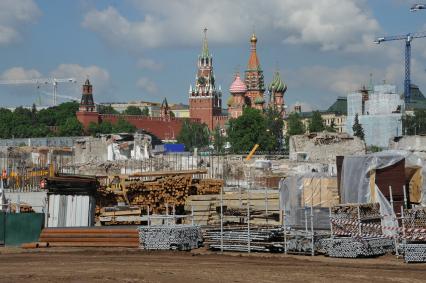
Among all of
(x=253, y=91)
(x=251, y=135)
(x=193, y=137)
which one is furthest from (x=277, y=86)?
(x=251, y=135)

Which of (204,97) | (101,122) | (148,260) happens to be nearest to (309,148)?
(148,260)

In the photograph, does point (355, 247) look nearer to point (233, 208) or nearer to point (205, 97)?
point (233, 208)

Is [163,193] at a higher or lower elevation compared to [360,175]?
lower

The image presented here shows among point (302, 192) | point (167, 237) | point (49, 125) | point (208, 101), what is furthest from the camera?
point (208, 101)

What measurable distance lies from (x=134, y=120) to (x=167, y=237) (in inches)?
5153

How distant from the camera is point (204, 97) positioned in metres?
174

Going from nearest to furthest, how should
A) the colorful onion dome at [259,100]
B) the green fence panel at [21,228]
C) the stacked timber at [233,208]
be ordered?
the green fence panel at [21,228], the stacked timber at [233,208], the colorful onion dome at [259,100]

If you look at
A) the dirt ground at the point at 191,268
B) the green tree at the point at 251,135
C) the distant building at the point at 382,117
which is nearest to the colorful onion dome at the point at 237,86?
the distant building at the point at 382,117

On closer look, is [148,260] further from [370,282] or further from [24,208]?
[24,208]

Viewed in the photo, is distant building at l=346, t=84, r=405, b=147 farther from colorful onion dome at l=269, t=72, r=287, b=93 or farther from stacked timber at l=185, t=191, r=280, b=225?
stacked timber at l=185, t=191, r=280, b=225

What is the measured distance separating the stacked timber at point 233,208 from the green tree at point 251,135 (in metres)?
72.3

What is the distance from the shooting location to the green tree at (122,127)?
13312cm

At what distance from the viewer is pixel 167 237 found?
20.1 metres

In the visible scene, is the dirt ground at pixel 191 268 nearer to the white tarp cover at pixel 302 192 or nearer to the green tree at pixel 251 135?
the white tarp cover at pixel 302 192
